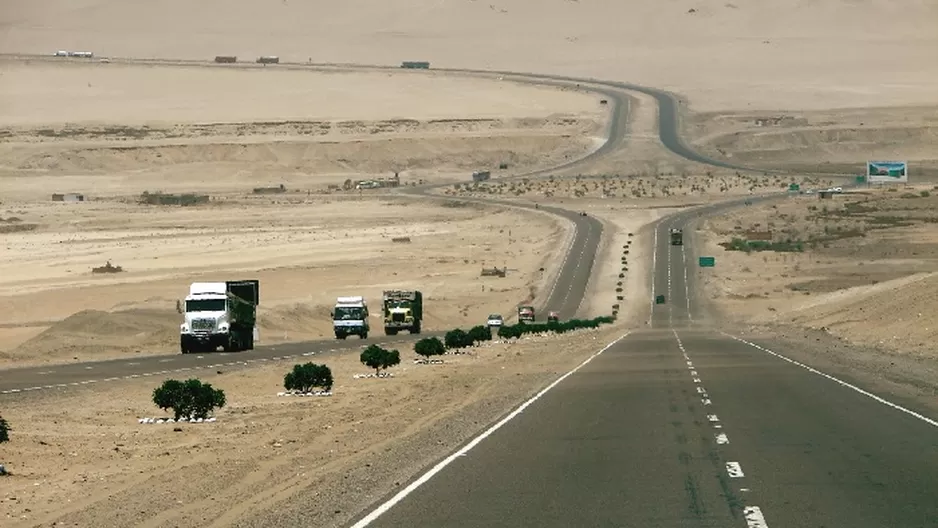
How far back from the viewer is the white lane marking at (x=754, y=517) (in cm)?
1507

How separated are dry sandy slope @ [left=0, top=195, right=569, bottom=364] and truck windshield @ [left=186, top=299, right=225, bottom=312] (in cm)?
343

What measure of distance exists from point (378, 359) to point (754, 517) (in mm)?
31480

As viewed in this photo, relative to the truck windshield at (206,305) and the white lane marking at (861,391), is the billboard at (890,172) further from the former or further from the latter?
the truck windshield at (206,305)

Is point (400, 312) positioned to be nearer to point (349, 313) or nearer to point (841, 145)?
point (349, 313)

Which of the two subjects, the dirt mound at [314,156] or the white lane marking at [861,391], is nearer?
the white lane marking at [861,391]

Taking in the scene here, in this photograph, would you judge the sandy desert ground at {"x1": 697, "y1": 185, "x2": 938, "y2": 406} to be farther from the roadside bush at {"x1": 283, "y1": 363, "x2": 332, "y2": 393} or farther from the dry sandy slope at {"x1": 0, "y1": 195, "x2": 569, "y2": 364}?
the dry sandy slope at {"x1": 0, "y1": 195, "x2": 569, "y2": 364}

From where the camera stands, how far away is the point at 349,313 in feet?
245

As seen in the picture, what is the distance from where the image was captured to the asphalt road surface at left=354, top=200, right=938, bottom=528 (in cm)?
1603

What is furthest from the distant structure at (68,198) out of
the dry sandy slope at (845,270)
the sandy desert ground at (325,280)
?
the dry sandy slope at (845,270)

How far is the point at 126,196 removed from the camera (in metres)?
162

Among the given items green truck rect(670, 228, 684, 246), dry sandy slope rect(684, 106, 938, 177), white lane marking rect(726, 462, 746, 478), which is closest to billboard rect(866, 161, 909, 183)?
dry sandy slope rect(684, 106, 938, 177)

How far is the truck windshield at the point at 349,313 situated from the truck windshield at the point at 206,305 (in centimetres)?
1321

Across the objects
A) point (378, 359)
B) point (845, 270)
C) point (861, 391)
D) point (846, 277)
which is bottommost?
point (378, 359)

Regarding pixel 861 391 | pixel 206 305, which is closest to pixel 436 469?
pixel 861 391
